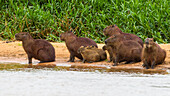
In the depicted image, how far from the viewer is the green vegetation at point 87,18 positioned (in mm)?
12500

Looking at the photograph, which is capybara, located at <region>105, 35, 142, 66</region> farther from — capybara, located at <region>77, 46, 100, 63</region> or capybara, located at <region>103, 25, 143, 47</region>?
capybara, located at <region>77, 46, 100, 63</region>

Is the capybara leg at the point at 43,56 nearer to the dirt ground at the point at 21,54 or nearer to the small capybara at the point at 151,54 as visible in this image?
the dirt ground at the point at 21,54

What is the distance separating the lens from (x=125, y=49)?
9.02m

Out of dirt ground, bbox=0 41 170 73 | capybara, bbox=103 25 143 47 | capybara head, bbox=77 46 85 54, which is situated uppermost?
capybara, bbox=103 25 143 47

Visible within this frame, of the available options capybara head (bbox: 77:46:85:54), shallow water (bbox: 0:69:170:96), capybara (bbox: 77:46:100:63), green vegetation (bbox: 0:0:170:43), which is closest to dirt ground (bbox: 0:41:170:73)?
capybara (bbox: 77:46:100:63)

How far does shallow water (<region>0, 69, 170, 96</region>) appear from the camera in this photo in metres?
5.38

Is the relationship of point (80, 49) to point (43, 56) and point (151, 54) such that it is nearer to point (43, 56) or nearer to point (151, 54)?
point (43, 56)

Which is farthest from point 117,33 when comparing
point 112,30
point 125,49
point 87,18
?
point 87,18

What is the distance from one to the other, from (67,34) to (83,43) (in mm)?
456

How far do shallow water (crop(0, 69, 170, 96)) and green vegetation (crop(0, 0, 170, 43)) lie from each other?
512 centimetres

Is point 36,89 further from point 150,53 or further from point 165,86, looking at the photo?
point 150,53

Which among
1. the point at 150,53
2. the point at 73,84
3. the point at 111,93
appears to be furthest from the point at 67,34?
the point at 111,93

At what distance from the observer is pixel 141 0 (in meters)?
13.7

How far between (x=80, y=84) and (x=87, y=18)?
7586 millimetres
